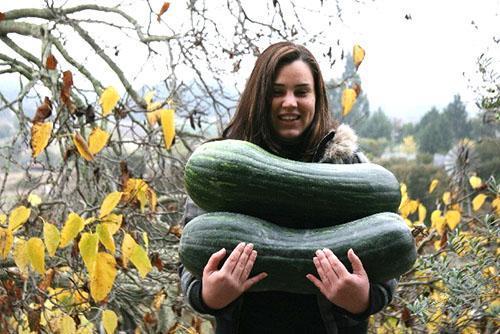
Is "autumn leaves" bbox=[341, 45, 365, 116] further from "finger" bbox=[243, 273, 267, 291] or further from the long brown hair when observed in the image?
"finger" bbox=[243, 273, 267, 291]

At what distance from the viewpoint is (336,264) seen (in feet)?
4.62

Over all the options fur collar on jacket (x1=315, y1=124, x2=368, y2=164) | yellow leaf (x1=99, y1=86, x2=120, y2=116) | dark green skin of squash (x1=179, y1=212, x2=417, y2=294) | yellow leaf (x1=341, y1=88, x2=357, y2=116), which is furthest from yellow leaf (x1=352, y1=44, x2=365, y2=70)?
dark green skin of squash (x1=179, y1=212, x2=417, y2=294)

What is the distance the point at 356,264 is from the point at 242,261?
0.25 meters

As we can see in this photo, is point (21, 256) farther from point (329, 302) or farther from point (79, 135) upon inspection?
point (329, 302)

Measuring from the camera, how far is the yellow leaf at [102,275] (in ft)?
6.44

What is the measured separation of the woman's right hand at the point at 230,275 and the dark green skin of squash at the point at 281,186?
0.15m

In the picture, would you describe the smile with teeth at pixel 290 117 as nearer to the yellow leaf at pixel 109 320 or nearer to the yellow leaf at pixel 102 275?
the yellow leaf at pixel 102 275

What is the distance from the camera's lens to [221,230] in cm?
148

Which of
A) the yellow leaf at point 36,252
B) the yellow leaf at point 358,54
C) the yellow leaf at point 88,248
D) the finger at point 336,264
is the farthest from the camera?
the yellow leaf at point 358,54

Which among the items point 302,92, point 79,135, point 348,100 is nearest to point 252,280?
point 302,92

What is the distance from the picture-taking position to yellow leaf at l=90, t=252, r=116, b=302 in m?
1.96

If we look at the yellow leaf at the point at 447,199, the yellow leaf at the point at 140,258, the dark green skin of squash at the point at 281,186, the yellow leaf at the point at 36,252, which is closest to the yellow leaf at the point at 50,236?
the yellow leaf at the point at 36,252

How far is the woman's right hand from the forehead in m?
0.45

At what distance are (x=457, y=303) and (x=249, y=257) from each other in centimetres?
122
